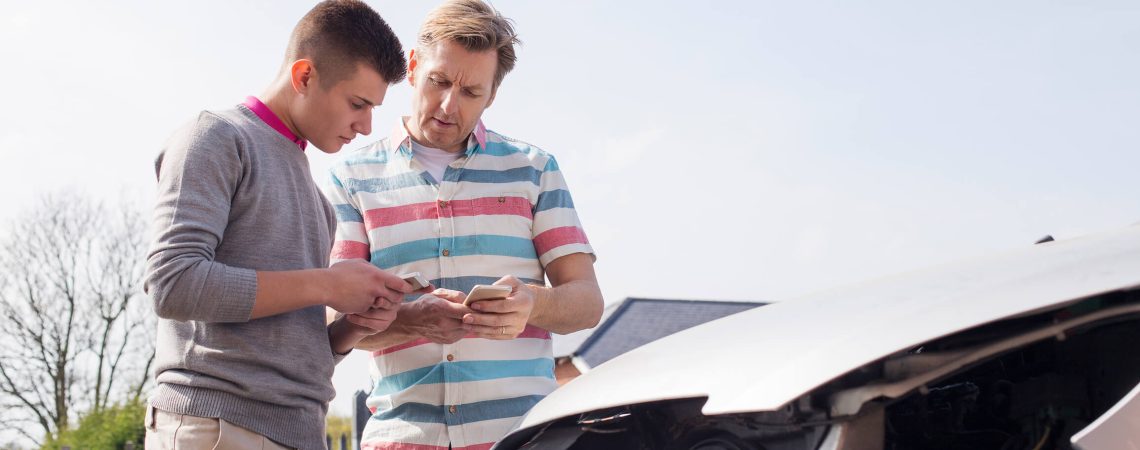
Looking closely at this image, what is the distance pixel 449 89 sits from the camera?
2.72 m

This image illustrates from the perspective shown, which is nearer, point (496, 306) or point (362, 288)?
point (362, 288)

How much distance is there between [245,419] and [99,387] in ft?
51.0

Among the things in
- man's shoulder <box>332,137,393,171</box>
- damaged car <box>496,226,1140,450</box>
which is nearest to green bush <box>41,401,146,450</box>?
man's shoulder <box>332,137,393,171</box>

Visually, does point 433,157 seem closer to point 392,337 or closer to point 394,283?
point 392,337

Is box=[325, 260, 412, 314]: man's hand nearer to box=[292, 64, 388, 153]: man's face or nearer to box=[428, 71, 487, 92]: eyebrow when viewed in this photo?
box=[292, 64, 388, 153]: man's face

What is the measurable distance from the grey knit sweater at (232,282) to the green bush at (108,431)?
12.1 metres

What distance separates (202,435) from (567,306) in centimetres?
100

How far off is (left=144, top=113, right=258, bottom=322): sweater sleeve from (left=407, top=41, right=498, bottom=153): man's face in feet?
2.50

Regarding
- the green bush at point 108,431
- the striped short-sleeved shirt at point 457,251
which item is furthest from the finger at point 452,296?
the green bush at point 108,431

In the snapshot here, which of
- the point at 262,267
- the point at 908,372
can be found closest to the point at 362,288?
the point at 262,267

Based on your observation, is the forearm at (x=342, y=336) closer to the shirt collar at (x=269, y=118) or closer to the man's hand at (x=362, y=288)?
the man's hand at (x=362, y=288)

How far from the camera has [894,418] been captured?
1610 millimetres

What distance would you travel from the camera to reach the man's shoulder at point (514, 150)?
9.45ft

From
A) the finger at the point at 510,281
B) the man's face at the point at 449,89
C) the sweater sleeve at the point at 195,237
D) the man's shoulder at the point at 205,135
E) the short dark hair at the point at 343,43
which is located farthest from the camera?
the man's face at the point at 449,89
